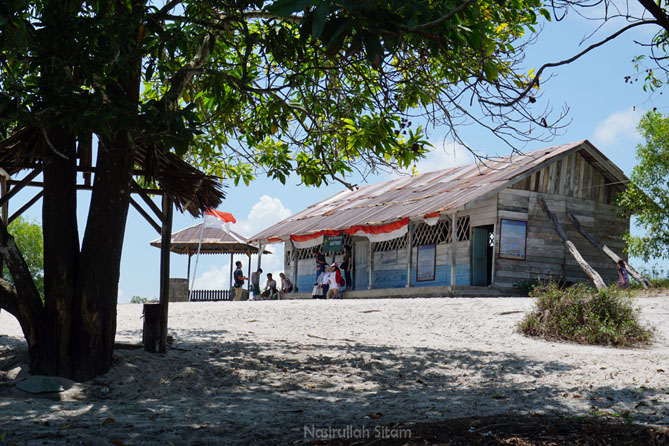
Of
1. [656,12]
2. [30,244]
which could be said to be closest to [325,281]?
[656,12]

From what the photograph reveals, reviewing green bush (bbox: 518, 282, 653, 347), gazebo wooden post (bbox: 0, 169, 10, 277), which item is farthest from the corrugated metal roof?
gazebo wooden post (bbox: 0, 169, 10, 277)

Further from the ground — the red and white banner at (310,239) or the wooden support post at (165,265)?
the red and white banner at (310,239)

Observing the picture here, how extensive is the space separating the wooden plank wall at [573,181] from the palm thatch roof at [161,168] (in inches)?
532

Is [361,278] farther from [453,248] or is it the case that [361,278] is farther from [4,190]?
[4,190]

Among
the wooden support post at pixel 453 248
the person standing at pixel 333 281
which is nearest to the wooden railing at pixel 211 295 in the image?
the person standing at pixel 333 281

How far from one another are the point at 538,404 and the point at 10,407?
508 centimetres

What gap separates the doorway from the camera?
69.3ft

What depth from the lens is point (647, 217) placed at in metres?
21.5

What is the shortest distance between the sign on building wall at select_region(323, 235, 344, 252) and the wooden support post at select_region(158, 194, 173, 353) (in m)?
15.6

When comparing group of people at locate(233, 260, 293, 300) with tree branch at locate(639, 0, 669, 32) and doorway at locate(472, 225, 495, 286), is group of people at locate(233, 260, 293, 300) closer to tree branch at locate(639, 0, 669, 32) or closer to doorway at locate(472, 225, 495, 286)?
doorway at locate(472, 225, 495, 286)

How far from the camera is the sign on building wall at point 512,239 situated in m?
20.6

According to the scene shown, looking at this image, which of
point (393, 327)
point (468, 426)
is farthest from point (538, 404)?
point (393, 327)

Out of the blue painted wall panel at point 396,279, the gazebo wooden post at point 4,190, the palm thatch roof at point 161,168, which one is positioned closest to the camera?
the palm thatch roof at point 161,168

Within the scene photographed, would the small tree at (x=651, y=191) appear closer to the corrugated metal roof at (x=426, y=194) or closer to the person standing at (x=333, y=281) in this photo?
the corrugated metal roof at (x=426, y=194)
